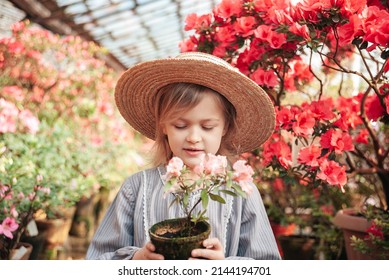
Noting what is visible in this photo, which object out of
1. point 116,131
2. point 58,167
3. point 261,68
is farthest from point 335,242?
point 116,131

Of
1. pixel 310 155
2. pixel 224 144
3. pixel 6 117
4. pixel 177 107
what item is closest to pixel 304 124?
pixel 310 155

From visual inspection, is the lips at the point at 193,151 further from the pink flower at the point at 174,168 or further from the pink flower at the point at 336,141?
the pink flower at the point at 336,141

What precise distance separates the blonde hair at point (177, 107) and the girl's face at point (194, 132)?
0.02 m

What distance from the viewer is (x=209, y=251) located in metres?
1.21

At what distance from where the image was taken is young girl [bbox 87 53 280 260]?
4.83 feet

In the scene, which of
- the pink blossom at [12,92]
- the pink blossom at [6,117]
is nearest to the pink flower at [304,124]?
the pink blossom at [6,117]

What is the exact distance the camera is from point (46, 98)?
4.80 m

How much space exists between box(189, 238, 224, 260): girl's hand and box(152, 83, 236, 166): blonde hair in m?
0.42

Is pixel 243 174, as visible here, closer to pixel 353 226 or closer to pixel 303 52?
pixel 303 52

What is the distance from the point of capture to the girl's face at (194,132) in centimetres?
146
